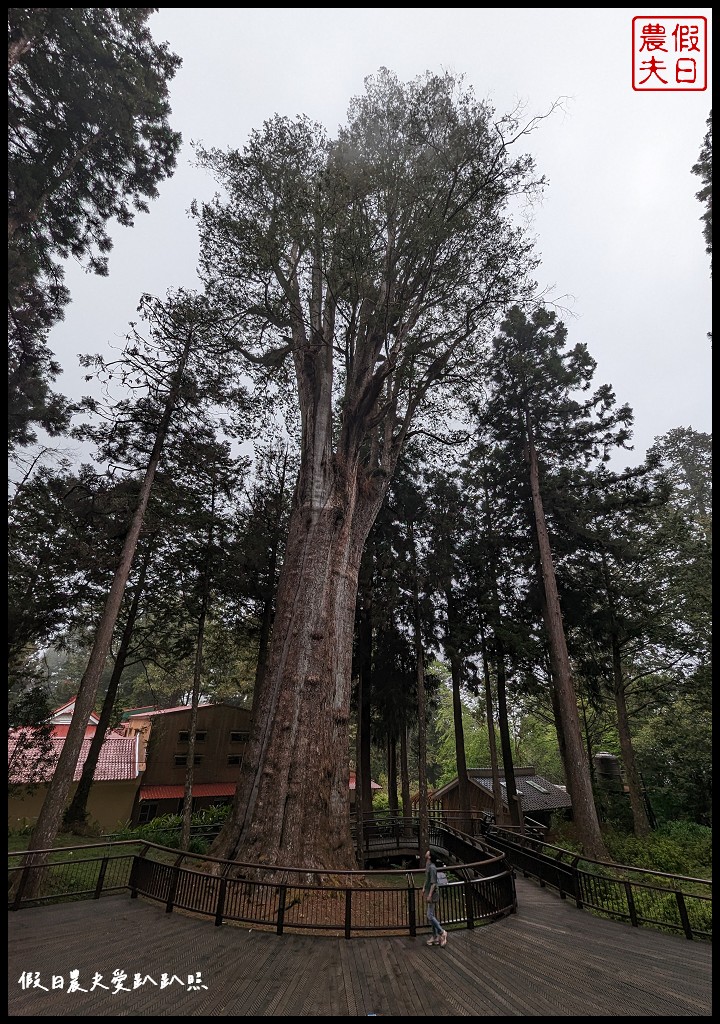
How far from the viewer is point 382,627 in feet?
58.7

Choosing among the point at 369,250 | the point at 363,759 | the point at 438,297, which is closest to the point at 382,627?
the point at 363,759

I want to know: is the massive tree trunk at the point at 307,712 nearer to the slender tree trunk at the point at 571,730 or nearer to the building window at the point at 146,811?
the slender tree trunk at the point at 571,730

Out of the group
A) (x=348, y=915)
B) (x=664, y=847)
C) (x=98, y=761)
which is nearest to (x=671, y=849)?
(x=664, y=847)

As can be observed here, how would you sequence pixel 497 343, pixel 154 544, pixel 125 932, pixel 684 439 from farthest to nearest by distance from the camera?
pixel 684 439 → pixel 497 343 → pixel 154 544 → pixel 125 932

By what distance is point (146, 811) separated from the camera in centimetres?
2108

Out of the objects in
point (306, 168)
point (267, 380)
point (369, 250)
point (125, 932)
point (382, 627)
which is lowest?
point (125, 932)

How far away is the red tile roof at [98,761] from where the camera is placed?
12.5m

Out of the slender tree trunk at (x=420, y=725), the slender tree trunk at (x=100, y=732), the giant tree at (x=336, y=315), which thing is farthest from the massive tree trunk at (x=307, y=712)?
the slender tree trunk at (x=100, y=732)

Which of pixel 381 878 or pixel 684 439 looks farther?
pixel 684 439

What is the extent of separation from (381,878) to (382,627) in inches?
334

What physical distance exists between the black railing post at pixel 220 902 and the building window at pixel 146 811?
17.9 metres

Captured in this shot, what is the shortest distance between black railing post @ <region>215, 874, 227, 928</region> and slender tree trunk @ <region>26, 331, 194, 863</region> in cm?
405

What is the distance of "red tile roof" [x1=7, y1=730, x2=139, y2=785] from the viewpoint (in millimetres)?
12508

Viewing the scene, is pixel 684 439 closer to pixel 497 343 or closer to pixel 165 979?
pixel 497 343
